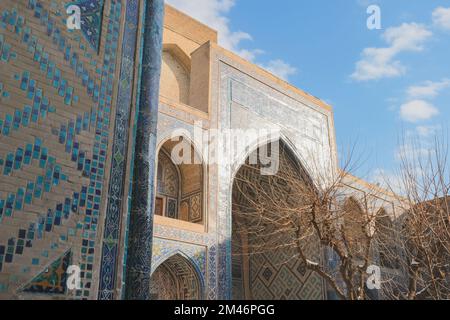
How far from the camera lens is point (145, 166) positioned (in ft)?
9.89

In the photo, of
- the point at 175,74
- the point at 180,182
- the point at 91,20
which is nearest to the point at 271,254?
the point at 180,182

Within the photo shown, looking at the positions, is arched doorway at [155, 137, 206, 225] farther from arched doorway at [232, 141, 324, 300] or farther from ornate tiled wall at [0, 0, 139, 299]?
ornate tiled wall at [0, 0, 139, 299]

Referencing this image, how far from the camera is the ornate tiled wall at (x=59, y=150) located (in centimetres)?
235

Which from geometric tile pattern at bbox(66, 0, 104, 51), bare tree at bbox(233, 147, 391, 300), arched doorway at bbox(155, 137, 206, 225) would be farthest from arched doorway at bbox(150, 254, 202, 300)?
geometric tile pattern at bbox(66, 0, 104, 51)

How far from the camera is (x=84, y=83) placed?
2.89m

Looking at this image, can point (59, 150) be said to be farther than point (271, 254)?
No

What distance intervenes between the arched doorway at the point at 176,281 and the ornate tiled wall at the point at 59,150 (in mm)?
4263

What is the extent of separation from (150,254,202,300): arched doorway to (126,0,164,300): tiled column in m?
4.06

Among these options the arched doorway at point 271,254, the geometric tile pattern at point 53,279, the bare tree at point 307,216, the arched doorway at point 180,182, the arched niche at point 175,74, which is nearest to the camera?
the geometric tile pattern at point 53,279

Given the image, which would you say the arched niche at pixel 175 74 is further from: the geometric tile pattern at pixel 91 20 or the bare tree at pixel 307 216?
the geometric tile pattern at pixel 91 20

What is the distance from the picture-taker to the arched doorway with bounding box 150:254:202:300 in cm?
687

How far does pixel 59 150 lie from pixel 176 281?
485cm

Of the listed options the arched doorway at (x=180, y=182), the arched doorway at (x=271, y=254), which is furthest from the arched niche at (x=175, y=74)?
the arched doorway at (x=271, y=254)

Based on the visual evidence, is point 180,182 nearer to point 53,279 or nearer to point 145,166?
point 145,166
